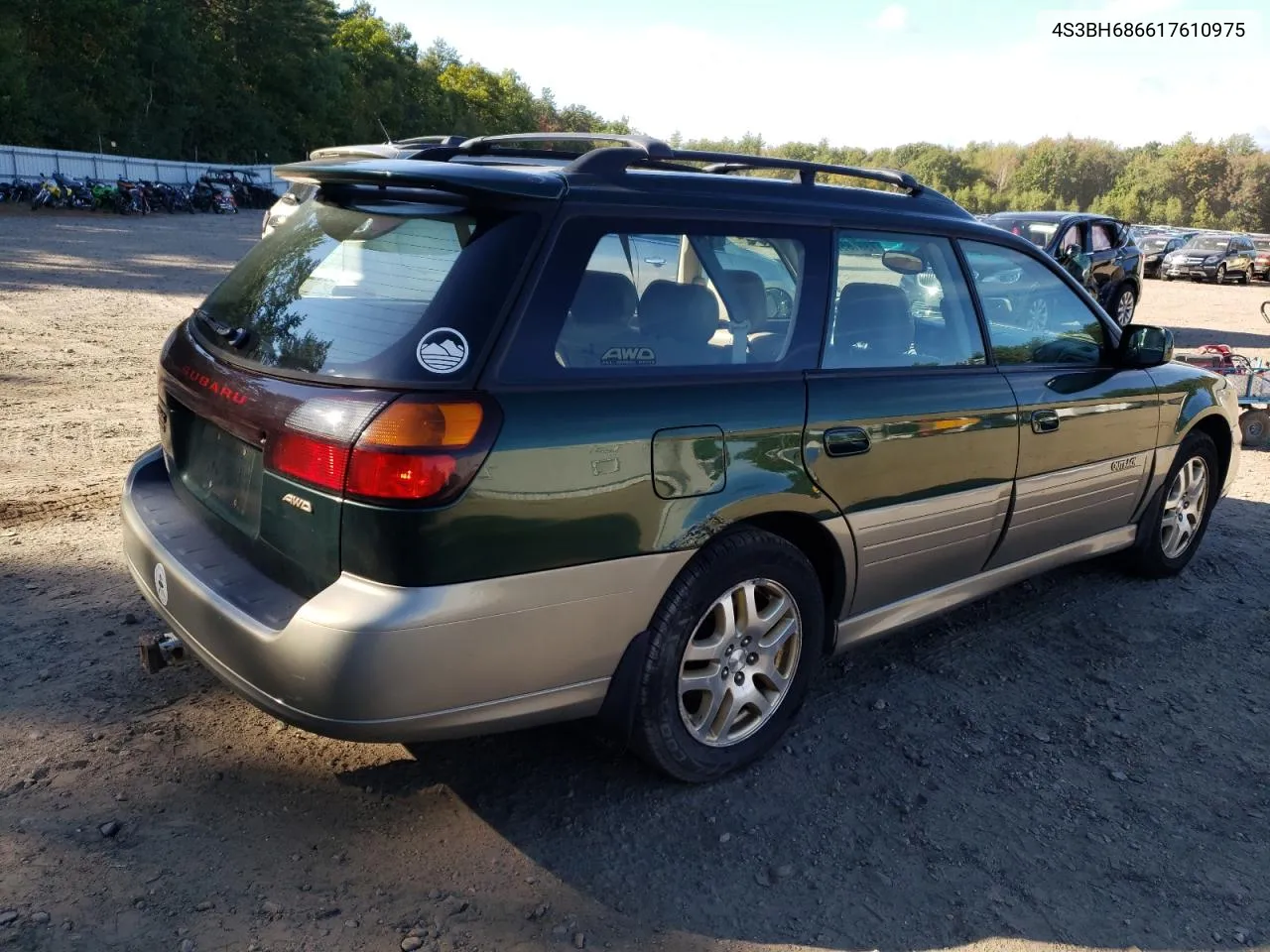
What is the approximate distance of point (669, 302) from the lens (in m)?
3.00

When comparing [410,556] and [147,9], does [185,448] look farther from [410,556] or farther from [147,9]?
[147,9]

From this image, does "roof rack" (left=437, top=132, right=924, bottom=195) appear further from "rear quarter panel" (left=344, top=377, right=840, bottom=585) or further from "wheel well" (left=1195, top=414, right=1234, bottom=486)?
"wheel well" (left=1195, top=414, right=1234, bottom=486)

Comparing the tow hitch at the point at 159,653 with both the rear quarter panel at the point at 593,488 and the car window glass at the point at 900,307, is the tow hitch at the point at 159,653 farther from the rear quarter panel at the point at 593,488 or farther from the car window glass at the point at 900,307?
the car window glass at the point at 900,307

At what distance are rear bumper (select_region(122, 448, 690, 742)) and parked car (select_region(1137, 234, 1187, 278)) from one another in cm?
3238

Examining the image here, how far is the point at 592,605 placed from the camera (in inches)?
104

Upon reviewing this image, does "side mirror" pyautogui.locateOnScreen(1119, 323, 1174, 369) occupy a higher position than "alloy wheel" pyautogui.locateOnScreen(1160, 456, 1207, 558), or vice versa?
"side mirror" pyautogui.locateOnScreen(1119, 323, 1174, 369)

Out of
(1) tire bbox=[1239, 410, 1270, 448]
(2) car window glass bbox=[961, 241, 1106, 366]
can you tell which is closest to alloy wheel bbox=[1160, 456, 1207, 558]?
(2) car window glass bbox=[961, 241, 1106, 366]

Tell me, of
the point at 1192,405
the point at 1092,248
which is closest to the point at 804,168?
the point at 1192,405

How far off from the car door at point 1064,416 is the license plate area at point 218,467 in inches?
106

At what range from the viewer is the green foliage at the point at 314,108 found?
50688mm

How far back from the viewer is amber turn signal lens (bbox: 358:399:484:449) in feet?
7.83

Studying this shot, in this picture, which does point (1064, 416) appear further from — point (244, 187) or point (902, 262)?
point (244, 187)

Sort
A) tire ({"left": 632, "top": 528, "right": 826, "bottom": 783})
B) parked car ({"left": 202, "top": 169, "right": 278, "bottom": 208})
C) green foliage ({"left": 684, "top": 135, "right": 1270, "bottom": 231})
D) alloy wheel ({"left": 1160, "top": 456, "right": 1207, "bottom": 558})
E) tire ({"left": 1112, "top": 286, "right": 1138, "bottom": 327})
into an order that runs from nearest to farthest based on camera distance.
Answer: tire ({"left": 632, "top": 528, "right": 826, "bottom": 783})
alloy wheel ({"left": 1160, "top": 456, "right": 1207, "bottom": 558})
tire ({"left": 1112, "top": 286, "right": 1138, "bottom": 327})
parked car ({"left": 202, "top": 169, "right": 278, "bottom": 208})
green foliage ({"left": 684, "top": 135, "right": 1270, "bottom": 231})

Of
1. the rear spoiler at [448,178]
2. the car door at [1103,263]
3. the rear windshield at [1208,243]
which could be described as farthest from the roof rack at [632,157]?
the rear windshield at [1208,243]
